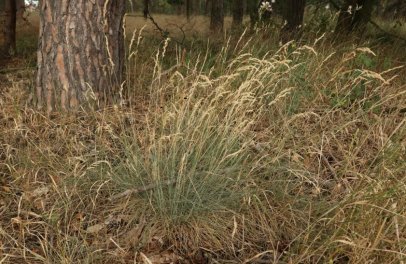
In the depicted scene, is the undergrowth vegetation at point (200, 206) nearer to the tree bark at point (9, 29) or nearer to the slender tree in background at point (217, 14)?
the tree bark at point (9, 29)

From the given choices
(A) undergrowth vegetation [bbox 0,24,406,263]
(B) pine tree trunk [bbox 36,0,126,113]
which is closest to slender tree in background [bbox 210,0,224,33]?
(B) pine tree trunk [bbox 36,0,126,113]

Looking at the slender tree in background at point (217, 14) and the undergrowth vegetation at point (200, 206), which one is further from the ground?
the slender tree in background at point (217, 14)

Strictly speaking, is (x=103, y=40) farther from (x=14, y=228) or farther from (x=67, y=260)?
(x=67, y=260)

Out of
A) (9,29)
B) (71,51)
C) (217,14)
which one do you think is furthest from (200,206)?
(217,14)

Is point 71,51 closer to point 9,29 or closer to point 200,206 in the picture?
point 200,206

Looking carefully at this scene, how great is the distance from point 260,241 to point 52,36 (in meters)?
2.12

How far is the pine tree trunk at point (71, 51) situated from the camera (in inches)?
118

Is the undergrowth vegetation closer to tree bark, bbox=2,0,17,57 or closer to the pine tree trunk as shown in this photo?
the pine tree trunk

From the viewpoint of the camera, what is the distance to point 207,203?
2076 millimetres

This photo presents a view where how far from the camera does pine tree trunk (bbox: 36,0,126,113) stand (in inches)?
118

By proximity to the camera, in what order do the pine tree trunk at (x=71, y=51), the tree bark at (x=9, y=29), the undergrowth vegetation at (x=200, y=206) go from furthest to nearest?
the tree bark at (x=9, y=29)
the pine tree trunk at (x=71, y=51)
the undergrowth vegetation at (x=200, y=206)

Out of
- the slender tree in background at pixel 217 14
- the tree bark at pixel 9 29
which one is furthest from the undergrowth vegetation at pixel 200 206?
the slender tree in background at pixel 217 14

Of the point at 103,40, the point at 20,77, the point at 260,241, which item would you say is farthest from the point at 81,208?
the point at 20,77

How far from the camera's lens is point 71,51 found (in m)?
3.02
